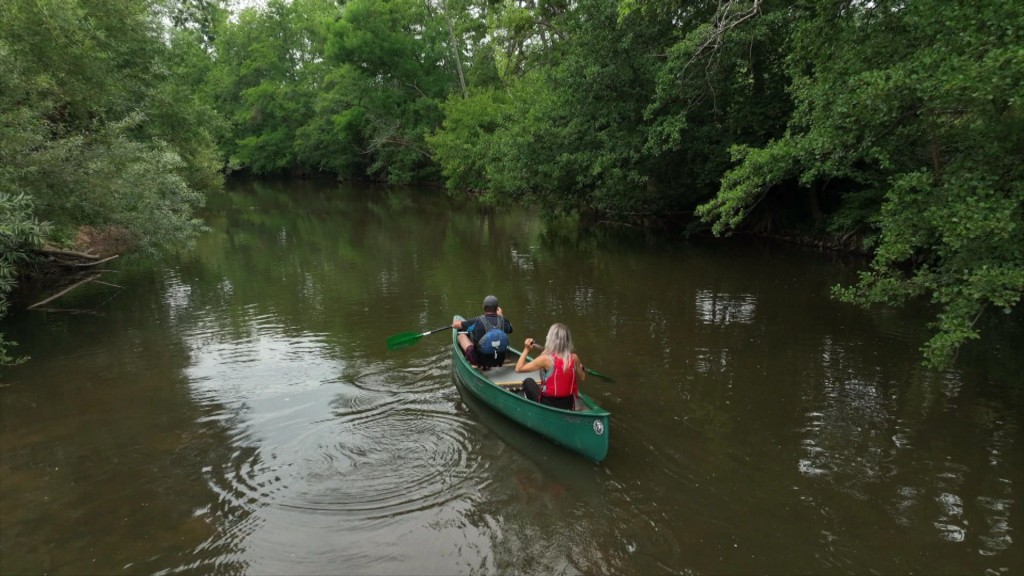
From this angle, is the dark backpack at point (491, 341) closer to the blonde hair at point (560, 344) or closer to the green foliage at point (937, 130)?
the blonde hair at point (560, 344)

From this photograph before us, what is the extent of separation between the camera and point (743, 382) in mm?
8875

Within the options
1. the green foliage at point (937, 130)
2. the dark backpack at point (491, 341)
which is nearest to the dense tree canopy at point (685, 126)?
the green foliage at point (937, 130)

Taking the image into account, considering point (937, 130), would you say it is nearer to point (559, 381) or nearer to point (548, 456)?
point (559, 381)

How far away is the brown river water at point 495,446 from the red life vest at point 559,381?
Result: 68cm

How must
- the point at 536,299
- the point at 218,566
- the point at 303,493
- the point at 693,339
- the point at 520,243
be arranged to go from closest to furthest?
the point at 218,566 → the point at 303,493 → the point at 693,339 → the point at 536,299 → the point at 520,243

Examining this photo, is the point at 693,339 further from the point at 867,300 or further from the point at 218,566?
the point at 218,566

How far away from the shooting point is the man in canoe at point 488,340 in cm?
837

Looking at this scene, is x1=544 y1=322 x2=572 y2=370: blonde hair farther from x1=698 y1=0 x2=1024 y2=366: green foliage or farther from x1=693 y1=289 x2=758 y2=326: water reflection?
x1=693 y1=289 x2=758 y2=326: water reflection

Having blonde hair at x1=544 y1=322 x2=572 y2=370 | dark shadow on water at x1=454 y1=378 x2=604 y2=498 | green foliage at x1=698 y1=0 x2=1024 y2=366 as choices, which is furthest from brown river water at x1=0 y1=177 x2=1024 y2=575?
green foliage at x1=698 y1=0 x2=1024 y2=366

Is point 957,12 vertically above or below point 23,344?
above

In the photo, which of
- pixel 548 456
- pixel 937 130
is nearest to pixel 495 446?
pixel 548 456

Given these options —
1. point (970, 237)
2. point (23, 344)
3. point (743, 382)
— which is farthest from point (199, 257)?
point (970, 237)

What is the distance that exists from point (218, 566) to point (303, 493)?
1138mm

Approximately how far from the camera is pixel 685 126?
1561cm
